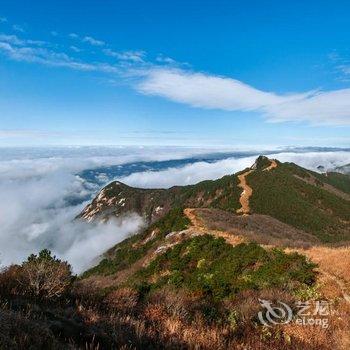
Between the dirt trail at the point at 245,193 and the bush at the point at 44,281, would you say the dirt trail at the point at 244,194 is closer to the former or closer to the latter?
the dirt trail at the point at 245,193

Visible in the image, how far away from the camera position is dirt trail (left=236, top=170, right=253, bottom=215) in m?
109

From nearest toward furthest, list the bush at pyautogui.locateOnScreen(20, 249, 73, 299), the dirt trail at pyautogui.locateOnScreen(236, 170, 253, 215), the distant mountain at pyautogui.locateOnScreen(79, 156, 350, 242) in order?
1. the bush at pyautogui.locateOnScreen(20, 249, 73, 299)
2. the dirt trail at pyautogui.locateOnScreen(236, 170, 253, 215)
3. the distant mountain at pyautogui.locateOnScreen(79, 156, 350, 242)

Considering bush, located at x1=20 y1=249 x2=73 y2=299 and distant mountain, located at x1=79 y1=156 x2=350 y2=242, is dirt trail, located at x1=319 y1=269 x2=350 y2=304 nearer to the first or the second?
bush, located at x1=20 y1=249 x2=73 y2=299

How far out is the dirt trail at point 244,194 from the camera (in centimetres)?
10864

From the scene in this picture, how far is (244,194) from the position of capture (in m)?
121

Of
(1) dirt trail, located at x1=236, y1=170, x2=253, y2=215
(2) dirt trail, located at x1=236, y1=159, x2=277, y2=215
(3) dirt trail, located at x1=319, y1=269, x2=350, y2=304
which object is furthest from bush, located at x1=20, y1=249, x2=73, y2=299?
(1) dirt trail, located at x1=236, y1=170, x2=253, y2=215

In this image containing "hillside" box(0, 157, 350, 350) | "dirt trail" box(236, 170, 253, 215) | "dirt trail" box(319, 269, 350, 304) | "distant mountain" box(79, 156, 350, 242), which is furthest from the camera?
"distant mountain" box(79, 156, 350, 242)

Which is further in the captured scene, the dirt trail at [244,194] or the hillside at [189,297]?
the dirt trail at [244,194]

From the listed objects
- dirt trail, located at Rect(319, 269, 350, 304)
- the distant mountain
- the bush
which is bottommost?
the distant mountain

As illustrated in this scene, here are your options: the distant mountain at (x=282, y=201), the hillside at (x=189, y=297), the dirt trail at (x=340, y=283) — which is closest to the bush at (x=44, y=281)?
the hillside at (x=189, y=297)

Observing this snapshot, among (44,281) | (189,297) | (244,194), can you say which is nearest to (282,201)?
(244,194)

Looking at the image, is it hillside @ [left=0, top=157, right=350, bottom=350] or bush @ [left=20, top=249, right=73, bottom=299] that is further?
bush @ [left=20, top=249, right=73, bottom=299]

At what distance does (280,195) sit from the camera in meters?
124

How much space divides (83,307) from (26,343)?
382cm
